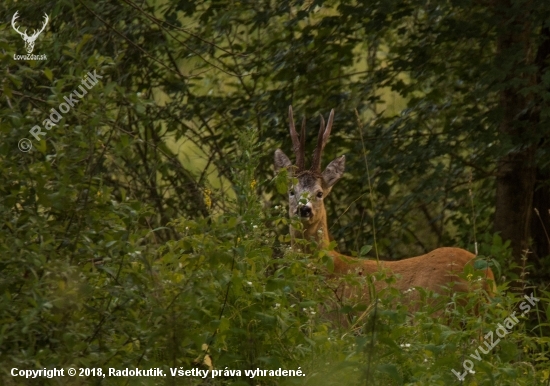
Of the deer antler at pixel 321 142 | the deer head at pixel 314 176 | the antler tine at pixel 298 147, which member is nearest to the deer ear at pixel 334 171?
the deer head at pixel 314 176

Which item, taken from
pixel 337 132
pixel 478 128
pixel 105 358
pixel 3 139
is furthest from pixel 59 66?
pixel 105 358

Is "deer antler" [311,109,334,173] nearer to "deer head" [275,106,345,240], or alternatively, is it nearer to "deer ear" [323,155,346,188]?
"deer head" [275,106,345,240]

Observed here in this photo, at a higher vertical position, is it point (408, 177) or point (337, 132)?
point (337, 132)

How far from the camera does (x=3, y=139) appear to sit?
165 inches

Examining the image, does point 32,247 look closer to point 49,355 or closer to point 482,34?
A: point 49,355

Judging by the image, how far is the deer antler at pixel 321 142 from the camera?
8.17 m

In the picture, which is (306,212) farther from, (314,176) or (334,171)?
(334,171)

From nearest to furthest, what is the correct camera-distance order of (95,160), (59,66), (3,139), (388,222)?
(3,139)
(95,160)
(59,66)
(388,222)

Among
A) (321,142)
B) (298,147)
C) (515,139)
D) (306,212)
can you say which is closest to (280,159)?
(298,147)

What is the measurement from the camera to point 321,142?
27.2ft

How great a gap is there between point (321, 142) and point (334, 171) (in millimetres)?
380

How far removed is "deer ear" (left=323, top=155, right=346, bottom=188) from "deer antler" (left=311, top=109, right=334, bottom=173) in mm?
109

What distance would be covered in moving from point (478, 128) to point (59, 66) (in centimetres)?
313

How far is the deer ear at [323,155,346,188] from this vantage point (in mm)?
8484
